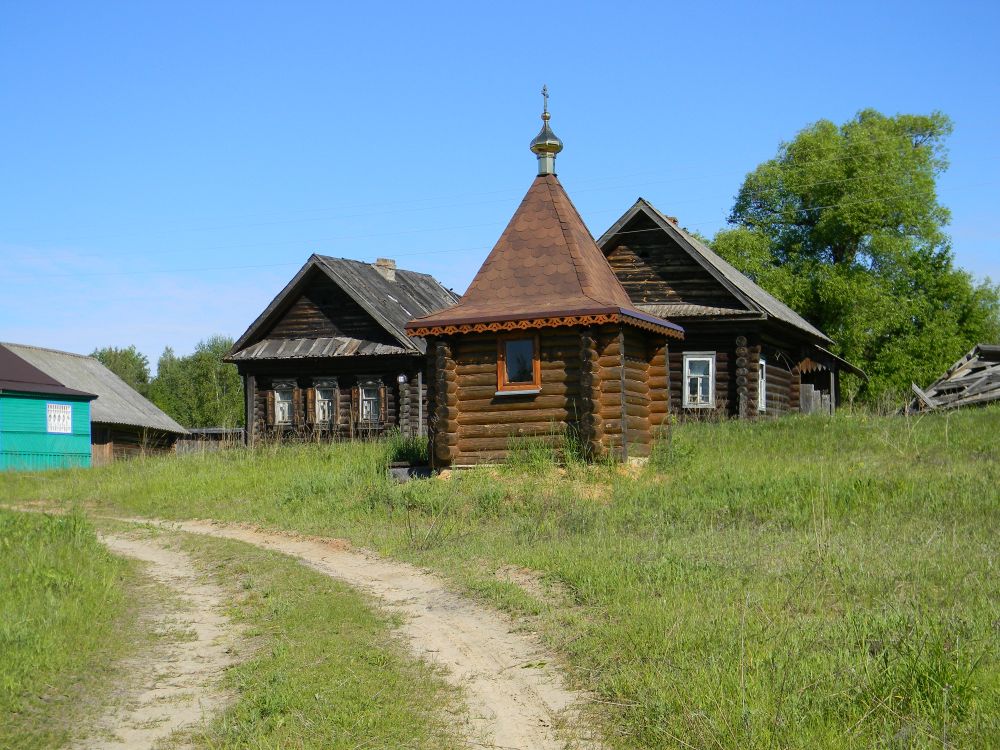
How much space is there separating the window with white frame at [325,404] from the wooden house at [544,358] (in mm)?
12830

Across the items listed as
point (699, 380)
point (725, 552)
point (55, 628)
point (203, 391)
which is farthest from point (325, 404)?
point (203, 391)

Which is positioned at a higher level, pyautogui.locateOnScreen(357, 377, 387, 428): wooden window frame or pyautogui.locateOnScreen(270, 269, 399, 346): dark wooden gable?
pyautogui.locateOnScreen(270, 269, 399, 346): dark wooden gable

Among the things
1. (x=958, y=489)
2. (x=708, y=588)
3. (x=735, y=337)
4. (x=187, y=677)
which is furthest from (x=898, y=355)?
(x=187, y=677)

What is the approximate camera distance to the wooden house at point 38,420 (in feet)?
103

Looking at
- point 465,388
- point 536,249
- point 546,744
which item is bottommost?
point 546,744

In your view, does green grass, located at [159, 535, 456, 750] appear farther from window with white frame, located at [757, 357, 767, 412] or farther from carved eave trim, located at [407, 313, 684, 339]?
window with white frame, located at [757, 357, 767, 412]

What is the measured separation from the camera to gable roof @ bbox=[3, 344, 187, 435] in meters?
37.5

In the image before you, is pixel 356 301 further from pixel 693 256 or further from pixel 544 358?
pixel 544 358

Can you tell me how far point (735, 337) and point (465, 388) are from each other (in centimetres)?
1062

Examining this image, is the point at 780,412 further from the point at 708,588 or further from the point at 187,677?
the point at 187,677

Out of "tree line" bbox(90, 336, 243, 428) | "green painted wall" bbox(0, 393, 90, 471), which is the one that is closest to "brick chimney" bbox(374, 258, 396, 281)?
"green painted wall" bbox(0, 393, 90, 471)

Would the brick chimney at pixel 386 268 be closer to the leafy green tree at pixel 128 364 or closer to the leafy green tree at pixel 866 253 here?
the leafy green tree at pixel 866 253

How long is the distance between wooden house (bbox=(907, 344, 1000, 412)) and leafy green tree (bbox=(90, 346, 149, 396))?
7098 cm

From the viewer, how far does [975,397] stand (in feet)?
95.3
